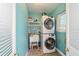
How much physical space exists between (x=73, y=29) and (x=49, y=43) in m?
2.54

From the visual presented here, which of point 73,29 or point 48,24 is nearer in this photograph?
point 73,29

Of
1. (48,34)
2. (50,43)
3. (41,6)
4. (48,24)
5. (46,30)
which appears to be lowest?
(50,43)

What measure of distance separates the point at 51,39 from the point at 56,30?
45 centimetres

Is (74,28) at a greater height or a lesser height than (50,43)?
greater

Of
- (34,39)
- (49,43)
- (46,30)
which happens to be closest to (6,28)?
(46,30)

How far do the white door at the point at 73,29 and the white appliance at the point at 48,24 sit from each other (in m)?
2.35

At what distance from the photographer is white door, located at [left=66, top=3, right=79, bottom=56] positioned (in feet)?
3.65

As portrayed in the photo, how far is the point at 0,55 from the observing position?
36.1 inches

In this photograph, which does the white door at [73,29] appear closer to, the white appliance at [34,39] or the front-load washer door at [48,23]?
the front-load washer door at [48,23]

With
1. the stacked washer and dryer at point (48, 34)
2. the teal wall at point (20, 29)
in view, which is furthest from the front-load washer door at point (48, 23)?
the teal wall at point (20, 29)

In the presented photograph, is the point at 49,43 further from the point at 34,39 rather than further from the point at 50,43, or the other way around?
the point at 34,39

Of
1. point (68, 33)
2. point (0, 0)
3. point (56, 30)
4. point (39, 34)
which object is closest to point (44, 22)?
point (56, 30)

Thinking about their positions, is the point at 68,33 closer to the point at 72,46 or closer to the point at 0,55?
the point at 72,46

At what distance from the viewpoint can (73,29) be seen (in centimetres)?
118
